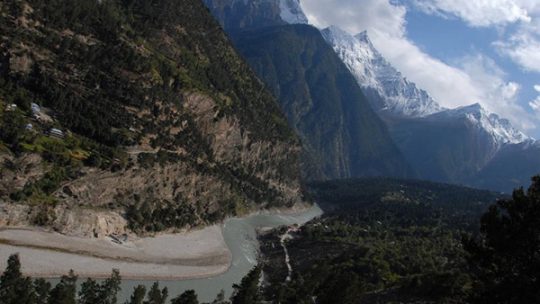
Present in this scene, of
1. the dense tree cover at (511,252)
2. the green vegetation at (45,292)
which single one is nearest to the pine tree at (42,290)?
the green vegetation at (45,292)

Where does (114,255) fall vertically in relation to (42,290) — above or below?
above

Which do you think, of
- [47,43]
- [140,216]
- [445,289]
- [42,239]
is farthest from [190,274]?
[47,43]

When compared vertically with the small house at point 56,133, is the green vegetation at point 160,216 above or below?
below

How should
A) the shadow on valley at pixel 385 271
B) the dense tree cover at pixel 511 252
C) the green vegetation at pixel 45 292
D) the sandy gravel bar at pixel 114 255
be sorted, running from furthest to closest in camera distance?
the sandy gravel bar at pixel 114 255 → the green vegetation at pixel 45 292 → the shadow on valley at pixel 385 271 → the dense tree cover at pixel 511 252

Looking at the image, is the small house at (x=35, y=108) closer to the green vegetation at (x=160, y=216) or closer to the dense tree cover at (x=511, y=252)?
the green vegetation at (x=160, y=216)

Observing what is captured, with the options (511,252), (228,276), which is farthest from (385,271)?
(511,252)

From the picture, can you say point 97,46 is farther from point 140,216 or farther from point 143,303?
point 143,303

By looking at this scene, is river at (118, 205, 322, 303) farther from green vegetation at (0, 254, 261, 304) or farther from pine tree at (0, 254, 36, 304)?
pine tree at (0, 254, 36, 304)

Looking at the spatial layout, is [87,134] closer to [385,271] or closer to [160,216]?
[160,216]

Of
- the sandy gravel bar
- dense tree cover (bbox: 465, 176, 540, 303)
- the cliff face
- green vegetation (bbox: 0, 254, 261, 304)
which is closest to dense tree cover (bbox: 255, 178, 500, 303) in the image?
dense tree cover (bbox: 465, 176, 540, 303)
